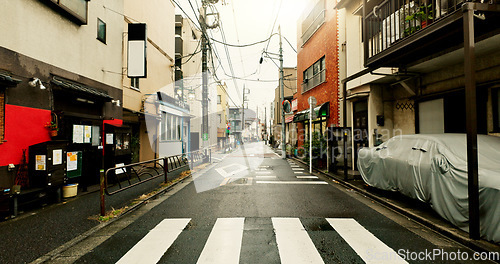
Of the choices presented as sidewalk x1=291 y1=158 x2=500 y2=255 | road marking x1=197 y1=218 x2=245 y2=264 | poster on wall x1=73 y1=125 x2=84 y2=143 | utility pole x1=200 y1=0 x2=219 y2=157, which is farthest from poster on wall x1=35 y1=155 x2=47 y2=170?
sidewalk x1=291 y1=158 x2=500 y2=255

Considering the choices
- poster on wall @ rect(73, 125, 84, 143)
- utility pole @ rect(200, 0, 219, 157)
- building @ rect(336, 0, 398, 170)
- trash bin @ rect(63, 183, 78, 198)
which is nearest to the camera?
trash bin @ rect(63, 183, 78, 198)

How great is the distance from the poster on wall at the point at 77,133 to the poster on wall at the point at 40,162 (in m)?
1.71

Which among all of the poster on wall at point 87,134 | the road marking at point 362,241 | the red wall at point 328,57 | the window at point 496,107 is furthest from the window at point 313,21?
the poster on wall at point 87,134

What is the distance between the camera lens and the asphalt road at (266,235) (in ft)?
10.8

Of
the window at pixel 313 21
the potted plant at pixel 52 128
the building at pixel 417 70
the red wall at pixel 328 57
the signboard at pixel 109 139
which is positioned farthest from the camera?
the window at pixel 313 21

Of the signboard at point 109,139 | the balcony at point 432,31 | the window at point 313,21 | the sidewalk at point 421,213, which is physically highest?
the window at point 313,21

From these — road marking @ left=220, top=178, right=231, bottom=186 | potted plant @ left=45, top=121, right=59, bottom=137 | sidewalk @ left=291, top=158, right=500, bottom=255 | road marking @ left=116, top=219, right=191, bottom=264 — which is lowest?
road marking @ left=220, top=178, right=231, bottom=186

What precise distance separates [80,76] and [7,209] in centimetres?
464

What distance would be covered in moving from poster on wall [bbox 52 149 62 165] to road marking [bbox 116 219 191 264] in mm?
3705

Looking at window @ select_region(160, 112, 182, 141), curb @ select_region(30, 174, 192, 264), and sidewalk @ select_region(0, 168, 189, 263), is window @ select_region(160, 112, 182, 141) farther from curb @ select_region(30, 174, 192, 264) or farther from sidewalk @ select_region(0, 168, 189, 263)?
curb @ select_region(30, 174, 192, 264)

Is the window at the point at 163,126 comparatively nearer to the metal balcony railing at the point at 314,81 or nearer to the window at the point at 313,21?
the metal balcony railing at the point at 314,81

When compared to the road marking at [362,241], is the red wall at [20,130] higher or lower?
higher

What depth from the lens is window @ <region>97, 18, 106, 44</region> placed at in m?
8.70

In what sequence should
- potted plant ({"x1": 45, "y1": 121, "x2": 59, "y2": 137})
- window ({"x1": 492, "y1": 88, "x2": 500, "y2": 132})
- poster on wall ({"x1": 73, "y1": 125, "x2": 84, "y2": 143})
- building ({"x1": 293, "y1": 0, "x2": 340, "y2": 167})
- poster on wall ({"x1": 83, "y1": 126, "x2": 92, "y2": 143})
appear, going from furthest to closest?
building ({"x1": 293, "y1": 0, "x2": 340, "y2": 167})
poster on wall ({"x1": 83, "y1": 126, "x2": 92, "y2": 143})
poster on wall ({"x1": 73, "y1": 125, "x2": 84, "y2": 143})
potted plant ({"x1": 45, "y1": 121, "x2": 59, "y2": 137})
window ({"x1": 492, "y1": 88, "x2": 500, "y2": 132})
